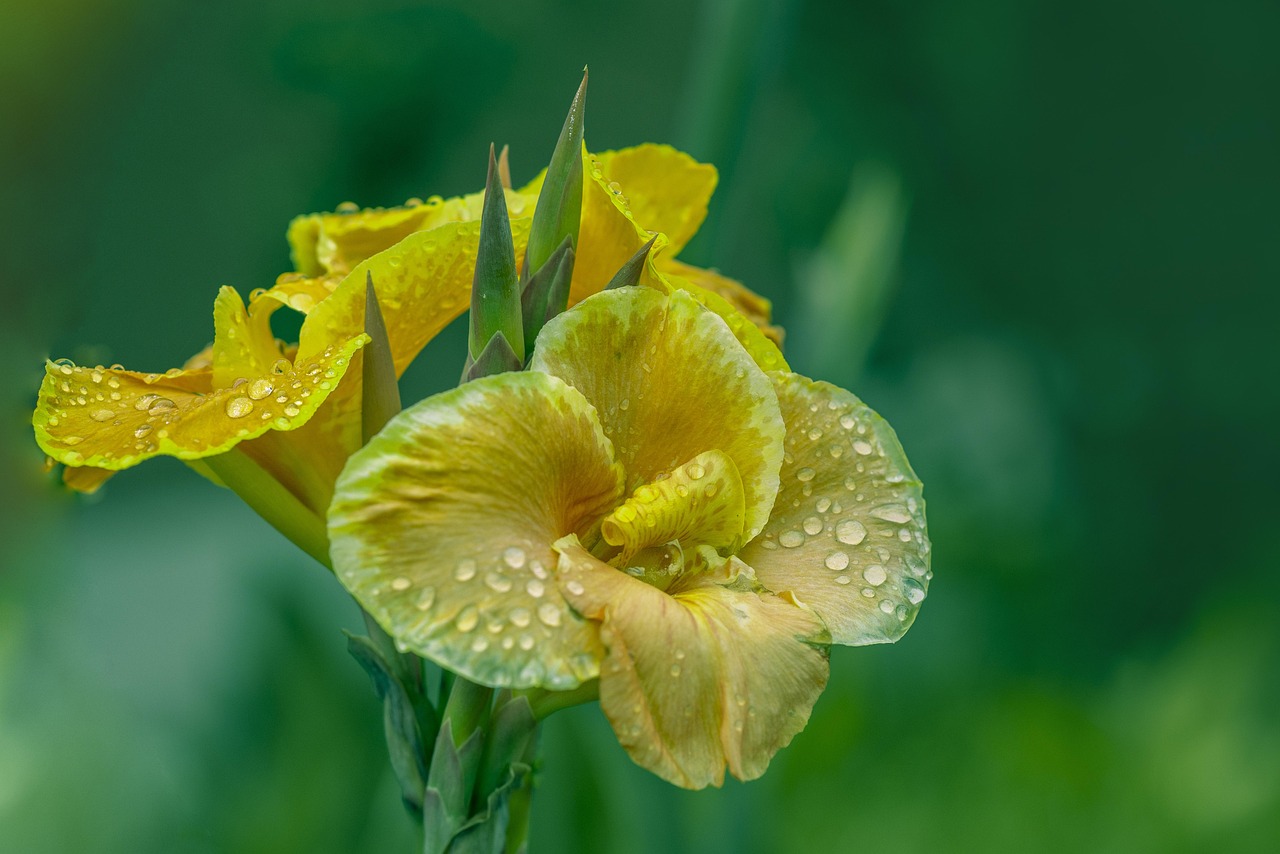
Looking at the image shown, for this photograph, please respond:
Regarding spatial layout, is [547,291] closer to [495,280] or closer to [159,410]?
[495,280]

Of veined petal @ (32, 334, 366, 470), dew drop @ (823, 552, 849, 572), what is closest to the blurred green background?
veined petal @ (32, 334, 366, 470)

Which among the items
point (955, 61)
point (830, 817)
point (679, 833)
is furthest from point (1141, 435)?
point (679, 833)

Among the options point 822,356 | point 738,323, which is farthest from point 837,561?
point 822,356

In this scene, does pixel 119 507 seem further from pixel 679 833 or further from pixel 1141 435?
pixel 1141 435

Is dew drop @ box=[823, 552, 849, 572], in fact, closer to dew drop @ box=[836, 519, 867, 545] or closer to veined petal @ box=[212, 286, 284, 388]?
dew drop @ box=[836, 519, 867, 545]

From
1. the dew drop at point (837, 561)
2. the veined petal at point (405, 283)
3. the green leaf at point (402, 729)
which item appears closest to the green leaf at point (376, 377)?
the veined petal at point (405, 283)

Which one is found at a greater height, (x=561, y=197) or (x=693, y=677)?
(x=561, y=197)

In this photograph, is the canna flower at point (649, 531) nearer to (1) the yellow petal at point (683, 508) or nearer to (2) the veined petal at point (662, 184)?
(1) the yellow petal at point (683, 508)
